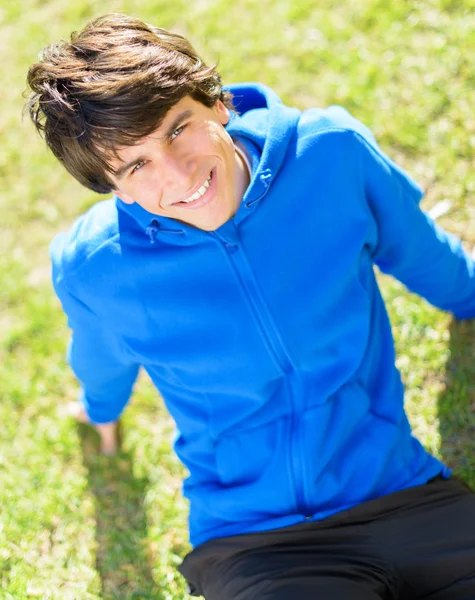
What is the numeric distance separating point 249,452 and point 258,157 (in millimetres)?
982

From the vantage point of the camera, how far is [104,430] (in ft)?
10.9

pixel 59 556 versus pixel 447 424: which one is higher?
pixel 447 424

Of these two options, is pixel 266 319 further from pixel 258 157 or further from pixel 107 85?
pixel 107 85

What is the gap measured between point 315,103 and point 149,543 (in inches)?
95.9

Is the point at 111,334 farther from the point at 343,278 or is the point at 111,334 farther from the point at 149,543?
the point at 149,543

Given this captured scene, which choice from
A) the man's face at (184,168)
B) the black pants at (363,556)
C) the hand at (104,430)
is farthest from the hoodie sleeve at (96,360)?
the black pants at (363,556)

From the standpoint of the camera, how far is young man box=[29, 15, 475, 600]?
2.06m

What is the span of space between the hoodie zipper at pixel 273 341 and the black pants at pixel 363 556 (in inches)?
4.9

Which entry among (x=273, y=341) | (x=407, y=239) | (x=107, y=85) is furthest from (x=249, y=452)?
(x=107, y=85)

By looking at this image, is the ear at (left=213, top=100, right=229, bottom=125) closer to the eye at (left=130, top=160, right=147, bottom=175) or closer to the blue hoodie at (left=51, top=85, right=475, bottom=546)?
the blue hoodie at (left=51, top=85, right=475, bottom=546)

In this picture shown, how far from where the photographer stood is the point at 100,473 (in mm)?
3396

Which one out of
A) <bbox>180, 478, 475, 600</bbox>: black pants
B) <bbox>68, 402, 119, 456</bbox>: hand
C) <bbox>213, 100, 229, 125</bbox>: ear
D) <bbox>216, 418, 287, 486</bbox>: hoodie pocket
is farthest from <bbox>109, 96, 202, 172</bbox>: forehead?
<bbox>68, 402, 119, 456</bbox>: hand

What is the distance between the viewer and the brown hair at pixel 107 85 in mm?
1874

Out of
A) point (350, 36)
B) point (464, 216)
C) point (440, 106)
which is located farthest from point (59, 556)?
point (350, 36)
